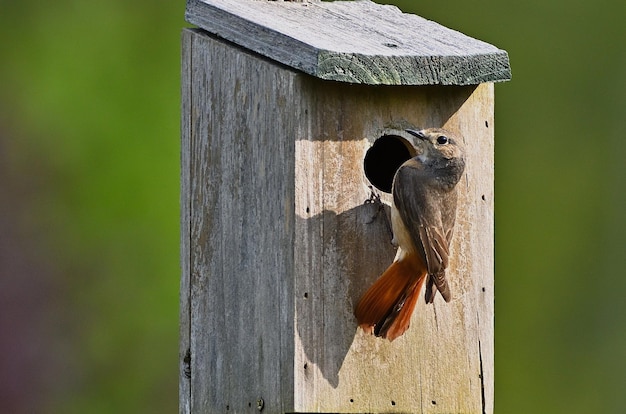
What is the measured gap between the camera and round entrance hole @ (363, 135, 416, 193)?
4.53 metres

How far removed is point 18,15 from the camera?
29.3ft

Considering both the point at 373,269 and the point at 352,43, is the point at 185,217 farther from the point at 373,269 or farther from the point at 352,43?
the point at 352,43

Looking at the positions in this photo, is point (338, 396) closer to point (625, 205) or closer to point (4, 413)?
point (4, 413)

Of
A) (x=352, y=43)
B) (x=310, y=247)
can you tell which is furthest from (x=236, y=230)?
(x=352, y=43)

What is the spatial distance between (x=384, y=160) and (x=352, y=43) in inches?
23.7

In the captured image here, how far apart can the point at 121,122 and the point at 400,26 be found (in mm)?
4202

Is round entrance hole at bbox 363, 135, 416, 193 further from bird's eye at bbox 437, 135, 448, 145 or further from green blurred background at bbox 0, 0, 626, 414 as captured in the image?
green blurred background at bbox 0, 0, 626, 414

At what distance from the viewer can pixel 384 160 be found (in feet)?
15.2

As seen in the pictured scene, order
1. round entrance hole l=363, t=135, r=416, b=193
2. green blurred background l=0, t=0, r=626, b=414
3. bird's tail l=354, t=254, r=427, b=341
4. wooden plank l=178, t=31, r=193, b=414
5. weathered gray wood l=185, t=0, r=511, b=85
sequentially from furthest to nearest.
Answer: green blurred background l=0, t=0, r=626, b=414 < wooden plank l=178, t=31, r=193, b=414 < round entrance hole l=363, t=135, r=416, b=193 < bird's tail l=354, t=254, r=427, b=341 < weathered gray wood l=185, t=0, r=511, b=85

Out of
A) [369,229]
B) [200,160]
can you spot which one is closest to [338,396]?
[369,229]

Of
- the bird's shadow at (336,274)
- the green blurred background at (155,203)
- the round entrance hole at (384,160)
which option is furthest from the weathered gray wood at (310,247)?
the green blurred background at (155,203)

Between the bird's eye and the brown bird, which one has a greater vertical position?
the bird's eye

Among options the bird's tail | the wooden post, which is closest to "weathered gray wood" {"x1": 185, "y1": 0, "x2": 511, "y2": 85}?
the wooden post

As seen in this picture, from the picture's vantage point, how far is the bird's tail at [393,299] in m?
4.11
